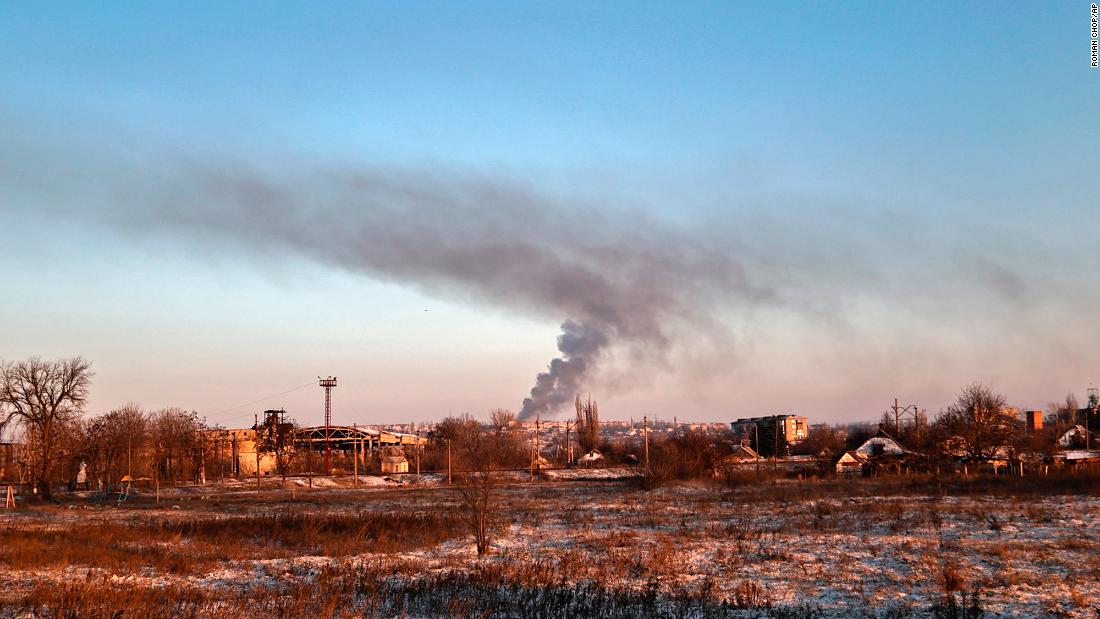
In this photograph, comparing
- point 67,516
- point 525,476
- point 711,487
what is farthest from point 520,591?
point 525,476

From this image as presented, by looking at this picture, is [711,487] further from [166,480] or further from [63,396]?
[166,480]

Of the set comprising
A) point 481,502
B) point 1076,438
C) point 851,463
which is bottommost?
point 851,463

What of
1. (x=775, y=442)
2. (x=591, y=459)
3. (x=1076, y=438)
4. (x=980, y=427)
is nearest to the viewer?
(x=980, y=427)

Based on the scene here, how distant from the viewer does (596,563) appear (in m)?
17.4

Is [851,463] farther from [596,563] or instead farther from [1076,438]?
[596,563]

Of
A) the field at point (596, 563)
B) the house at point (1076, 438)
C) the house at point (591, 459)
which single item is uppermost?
the field at point (596, 563)

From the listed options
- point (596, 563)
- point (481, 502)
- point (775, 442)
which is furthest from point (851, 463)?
point (596, 563)

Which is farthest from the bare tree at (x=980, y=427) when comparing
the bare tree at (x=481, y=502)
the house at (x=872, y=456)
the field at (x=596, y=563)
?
the bare tree at (x=481, y=502)

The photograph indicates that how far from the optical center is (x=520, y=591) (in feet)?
46.4

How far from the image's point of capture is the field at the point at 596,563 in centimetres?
1271

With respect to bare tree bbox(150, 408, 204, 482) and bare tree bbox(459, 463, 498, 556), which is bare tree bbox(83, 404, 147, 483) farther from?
bare tree bbox(459, 463, 498, 556)

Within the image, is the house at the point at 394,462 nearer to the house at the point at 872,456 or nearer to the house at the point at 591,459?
the house at the point at 591,459

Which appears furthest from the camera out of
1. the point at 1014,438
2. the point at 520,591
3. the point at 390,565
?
the point at 1014,438

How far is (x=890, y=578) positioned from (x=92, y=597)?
1343cm
